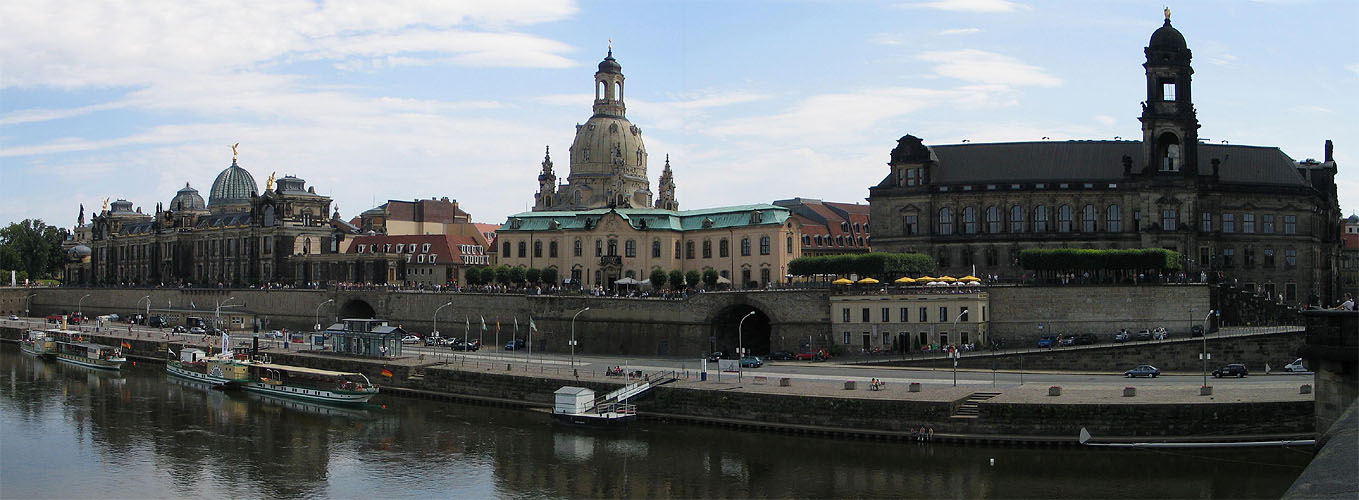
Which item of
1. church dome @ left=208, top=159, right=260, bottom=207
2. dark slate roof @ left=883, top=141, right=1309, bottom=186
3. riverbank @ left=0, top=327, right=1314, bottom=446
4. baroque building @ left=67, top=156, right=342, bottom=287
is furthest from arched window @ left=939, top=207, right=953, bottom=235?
church dome @ left=208, top=159, right=260, bottom=207

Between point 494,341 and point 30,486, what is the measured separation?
5108cm

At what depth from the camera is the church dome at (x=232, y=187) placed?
182250 mm

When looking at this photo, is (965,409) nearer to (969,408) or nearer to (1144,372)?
(969,408)

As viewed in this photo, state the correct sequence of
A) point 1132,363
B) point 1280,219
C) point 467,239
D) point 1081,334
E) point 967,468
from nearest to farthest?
point 967,468
point 1132,363
point 1081,334
point 1280,219
point 467,239

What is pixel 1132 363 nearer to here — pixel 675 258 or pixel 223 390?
pixel 675 258

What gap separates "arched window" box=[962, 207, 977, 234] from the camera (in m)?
93.1

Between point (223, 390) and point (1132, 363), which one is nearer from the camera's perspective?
point (1132, 363)

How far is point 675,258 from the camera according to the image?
10794 cm

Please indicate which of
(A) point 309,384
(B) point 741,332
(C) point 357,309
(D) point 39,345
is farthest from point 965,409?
(D) point 39,345

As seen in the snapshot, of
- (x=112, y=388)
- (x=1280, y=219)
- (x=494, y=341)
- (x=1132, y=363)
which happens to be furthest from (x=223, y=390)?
(x=1280, y=219)

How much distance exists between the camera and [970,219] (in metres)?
93.2

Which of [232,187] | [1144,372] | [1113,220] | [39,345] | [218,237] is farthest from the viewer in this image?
[232,187]

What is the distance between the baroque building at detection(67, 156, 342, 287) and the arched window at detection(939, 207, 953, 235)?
260 ft

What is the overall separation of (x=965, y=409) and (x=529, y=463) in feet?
67.7
